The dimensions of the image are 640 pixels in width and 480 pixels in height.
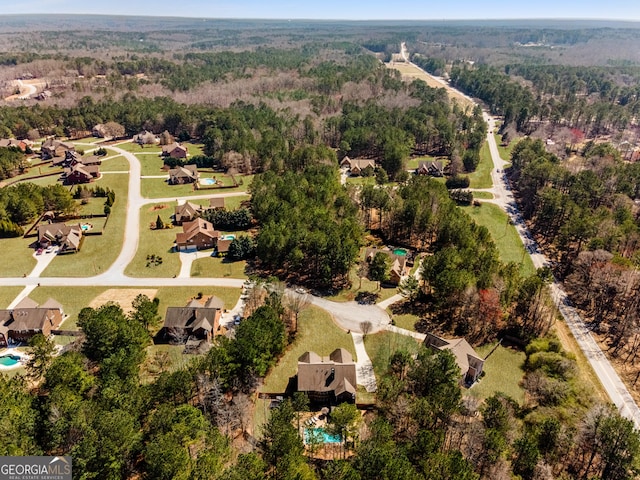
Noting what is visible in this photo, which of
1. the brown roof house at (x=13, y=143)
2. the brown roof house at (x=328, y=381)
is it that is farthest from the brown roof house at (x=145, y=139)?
the brown roof house at (x=328, y=381)

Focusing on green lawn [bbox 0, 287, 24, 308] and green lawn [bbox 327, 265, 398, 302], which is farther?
green lawn [bbox 327, 265, 398, 302]

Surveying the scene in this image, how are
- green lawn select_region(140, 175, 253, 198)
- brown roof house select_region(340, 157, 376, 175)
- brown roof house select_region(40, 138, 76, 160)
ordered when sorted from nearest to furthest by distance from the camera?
green lawn select_region(140, 175, 253, 198)
brown roof house select_region(340, 157, 376, 175)
brown roof house select_region(40, 138, 76, 160)

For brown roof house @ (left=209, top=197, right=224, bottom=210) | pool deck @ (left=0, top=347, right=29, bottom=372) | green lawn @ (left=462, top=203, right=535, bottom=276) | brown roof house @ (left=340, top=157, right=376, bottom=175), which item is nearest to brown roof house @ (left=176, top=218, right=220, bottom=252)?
brown roof house @ (left=209, top=197, right=224, bottom=210)

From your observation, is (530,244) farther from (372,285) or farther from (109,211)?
(109,211)

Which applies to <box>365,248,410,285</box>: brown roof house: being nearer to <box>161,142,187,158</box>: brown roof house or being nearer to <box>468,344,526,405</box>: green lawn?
<box>468,344,526,405</box>: green lawn

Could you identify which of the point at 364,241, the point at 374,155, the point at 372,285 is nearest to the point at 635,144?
the point at 374,155

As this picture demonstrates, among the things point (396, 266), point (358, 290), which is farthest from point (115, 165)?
point (396, 266)

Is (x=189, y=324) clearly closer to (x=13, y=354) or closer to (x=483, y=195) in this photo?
(x=13, y=354)
